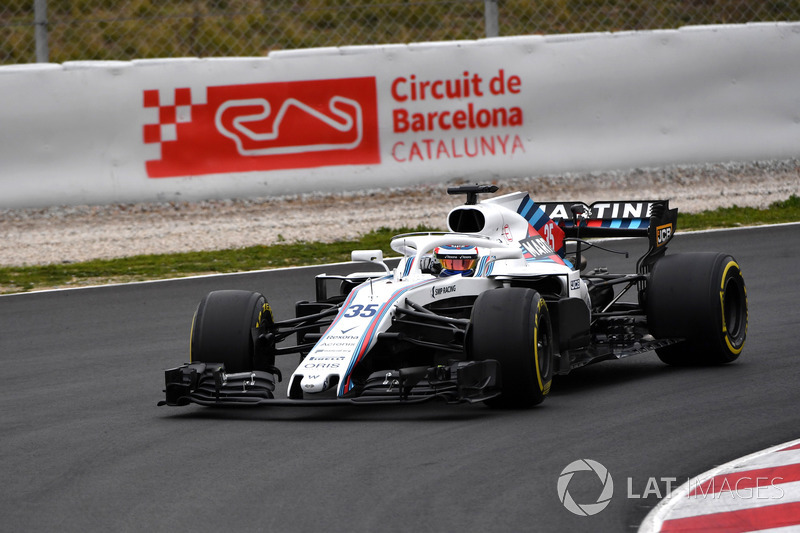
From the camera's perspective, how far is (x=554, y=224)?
954cm

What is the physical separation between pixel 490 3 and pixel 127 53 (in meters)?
5.54

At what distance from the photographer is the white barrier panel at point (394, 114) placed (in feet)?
50.4

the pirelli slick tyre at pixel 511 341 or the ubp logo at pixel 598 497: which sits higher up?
the pirelli slick tyre at pixel 511 341

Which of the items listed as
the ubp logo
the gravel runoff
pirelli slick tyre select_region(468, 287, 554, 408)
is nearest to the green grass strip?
the gravel runoff

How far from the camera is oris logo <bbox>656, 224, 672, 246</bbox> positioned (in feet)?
31.1

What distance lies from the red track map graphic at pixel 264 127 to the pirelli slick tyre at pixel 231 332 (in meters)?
7.61

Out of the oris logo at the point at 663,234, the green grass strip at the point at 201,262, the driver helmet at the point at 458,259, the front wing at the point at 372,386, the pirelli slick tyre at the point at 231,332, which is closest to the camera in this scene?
the front wing at the point at 372,386

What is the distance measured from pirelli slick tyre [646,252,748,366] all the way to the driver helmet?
53.8 inches

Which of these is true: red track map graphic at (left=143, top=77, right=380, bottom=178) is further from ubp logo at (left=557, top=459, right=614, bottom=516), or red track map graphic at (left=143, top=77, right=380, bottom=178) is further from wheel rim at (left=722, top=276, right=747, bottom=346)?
ubp logo at (left=557, top=459, right=614, bottom=516)

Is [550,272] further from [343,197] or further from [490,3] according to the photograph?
[490,3]

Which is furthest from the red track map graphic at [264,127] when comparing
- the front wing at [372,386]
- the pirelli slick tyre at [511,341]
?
the pirelli slick tyre at [511,341]

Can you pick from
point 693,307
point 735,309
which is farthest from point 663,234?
point 693,307

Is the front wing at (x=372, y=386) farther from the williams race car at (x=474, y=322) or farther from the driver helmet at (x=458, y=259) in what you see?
the driver helmet at (x=458, y=259)

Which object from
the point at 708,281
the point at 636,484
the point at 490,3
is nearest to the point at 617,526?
the point at 636,484
